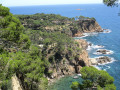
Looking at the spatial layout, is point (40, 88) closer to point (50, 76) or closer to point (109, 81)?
point (109, 81)

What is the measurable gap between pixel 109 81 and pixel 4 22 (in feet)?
45.2

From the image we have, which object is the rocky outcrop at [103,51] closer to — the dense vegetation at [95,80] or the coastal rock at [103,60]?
the coastal rock at [103,60]

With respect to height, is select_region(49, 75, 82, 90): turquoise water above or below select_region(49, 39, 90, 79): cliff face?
below

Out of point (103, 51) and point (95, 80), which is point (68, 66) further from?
point (95, 80)

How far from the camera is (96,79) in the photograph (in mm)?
17906

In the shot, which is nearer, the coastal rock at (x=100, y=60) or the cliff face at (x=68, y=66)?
the cliff face at (x=68, y=66)

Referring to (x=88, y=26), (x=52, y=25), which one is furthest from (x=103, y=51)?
(x=88, y=26)

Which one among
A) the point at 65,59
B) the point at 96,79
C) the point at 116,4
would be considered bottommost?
the point at 65,59

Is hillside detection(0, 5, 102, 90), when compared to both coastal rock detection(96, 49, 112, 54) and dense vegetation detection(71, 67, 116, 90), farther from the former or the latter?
coastal rock detection(96, 49, 112, 54)

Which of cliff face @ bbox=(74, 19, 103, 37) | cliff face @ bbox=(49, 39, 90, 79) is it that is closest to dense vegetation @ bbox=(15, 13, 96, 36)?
cliff face @ bbox=(74, 19, 103, 37)

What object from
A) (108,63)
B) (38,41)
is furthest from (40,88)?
(108,63)

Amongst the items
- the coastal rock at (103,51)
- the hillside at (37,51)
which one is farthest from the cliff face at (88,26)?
the coastal rock at (103,51)

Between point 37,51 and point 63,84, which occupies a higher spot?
point 37,51

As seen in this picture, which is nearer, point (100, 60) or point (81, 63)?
point (81, 63)
